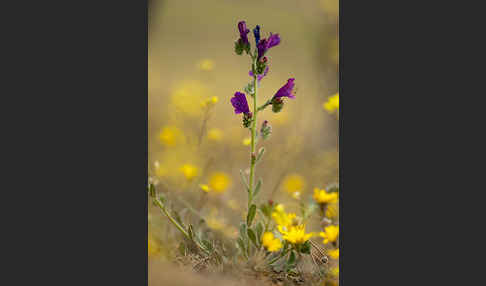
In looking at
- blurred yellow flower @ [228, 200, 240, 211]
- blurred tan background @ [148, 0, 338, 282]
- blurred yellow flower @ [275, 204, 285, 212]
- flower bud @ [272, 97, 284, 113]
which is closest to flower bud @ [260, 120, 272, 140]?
flower bud @ [272, 97, 284, 113]

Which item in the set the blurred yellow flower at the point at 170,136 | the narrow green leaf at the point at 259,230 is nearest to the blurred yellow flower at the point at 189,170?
the blurred yellow flower at the point at 170,136

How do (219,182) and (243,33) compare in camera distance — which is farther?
(219,182)

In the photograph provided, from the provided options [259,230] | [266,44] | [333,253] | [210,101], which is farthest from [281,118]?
[333,253]

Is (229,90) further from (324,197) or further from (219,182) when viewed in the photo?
(324,197)

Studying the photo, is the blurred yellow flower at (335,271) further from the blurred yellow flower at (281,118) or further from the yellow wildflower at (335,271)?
the blurred yellow flower at (281,118)

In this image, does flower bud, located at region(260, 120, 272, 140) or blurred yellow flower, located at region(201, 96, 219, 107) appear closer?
flower bud, located at region(260, 120, 272, 140)

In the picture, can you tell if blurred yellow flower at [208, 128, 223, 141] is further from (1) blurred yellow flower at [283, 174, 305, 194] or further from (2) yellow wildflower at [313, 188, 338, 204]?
(2) yellow wildflower at [313, 188, 338, 204]

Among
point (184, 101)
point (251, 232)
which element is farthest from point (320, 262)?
point (184, 101)
